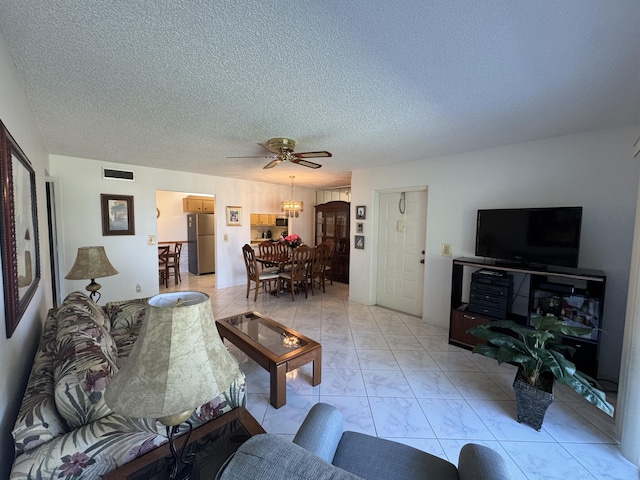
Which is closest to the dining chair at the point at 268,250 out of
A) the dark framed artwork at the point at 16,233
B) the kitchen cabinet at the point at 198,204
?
the kitchen cabinet at the point at 198,204

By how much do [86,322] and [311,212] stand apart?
553 cm

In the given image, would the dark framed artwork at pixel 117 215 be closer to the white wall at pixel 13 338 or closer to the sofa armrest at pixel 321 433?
the white wall at pixel 13 338

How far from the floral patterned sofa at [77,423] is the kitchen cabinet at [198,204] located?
5.88 meters

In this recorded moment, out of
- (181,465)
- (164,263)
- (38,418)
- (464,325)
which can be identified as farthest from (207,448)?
(164,263)

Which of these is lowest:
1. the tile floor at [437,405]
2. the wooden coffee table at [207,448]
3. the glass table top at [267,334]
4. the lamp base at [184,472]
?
the tile floor at [437,405]

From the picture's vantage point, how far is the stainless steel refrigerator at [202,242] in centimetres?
658

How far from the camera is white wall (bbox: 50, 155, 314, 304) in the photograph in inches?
143

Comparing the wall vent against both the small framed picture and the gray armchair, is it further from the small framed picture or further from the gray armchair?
the gray armchair

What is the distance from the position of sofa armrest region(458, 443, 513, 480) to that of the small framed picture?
508 cm

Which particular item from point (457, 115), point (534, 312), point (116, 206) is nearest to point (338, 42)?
point (457, 115)

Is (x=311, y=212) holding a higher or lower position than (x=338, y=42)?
lower

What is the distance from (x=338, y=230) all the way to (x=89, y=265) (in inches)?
172

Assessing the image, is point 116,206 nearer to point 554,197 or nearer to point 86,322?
point 86,322

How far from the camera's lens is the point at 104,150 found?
3219 mm
